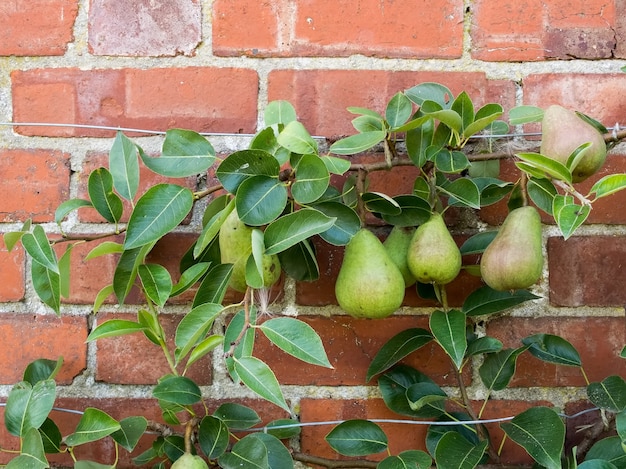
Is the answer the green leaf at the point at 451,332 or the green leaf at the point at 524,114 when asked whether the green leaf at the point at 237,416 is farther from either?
the green leaf at the point at 524,114

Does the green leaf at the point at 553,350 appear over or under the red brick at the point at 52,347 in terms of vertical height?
over

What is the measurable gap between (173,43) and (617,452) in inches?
26.3

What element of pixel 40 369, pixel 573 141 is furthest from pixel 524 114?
pixel 40 369

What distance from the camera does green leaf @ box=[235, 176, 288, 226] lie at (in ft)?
2.13

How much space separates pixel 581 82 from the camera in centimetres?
81

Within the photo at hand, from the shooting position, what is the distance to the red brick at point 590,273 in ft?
2.60

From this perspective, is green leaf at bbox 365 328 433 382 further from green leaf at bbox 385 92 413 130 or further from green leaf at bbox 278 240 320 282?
green leaf at bbox 385 92 413 130

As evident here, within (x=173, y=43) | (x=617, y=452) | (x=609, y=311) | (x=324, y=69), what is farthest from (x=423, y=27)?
(x=617, y=452)

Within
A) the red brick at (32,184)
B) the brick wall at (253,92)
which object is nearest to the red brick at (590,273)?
the brick wall at (253,92)

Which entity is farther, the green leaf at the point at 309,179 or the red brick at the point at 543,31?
the red brick at the point at 543,31

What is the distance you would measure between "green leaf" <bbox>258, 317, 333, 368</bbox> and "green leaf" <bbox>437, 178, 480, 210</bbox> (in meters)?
0.21

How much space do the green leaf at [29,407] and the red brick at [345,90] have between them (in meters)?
0.41

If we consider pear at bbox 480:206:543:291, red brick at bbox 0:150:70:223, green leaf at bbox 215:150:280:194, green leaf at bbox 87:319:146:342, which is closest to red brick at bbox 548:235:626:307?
pear at bbox 480:206:543:291

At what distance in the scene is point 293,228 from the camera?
650mm
